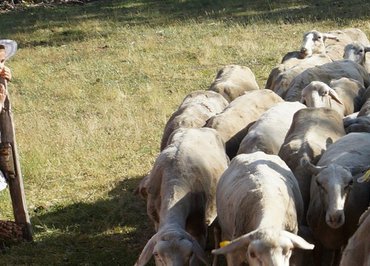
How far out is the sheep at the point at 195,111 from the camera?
31.2 feet

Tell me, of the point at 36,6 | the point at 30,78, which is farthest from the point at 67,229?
the point at 36,6

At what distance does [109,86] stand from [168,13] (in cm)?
1026

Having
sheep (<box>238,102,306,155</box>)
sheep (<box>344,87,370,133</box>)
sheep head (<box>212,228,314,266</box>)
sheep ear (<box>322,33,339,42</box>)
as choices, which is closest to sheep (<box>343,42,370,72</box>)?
sheep ear (<box>322,33,339,42</box>)

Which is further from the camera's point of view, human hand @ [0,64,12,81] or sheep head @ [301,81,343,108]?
sheep head @ [301,81,343,108]

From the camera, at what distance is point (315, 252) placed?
24.0ft

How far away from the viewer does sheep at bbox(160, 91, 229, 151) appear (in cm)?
950

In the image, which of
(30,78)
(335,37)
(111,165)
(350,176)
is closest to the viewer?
(350,176)

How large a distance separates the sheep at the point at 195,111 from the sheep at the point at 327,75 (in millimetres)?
1069

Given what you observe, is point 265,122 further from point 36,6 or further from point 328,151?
point 36,6

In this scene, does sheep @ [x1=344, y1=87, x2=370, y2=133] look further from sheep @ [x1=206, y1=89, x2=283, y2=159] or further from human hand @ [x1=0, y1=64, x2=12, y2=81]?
human hand @ [x1=0, y1=64, x2=12, y2=81]

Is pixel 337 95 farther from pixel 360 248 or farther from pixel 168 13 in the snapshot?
pixel 168 13

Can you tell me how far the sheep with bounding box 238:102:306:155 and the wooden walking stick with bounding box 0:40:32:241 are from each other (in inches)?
100

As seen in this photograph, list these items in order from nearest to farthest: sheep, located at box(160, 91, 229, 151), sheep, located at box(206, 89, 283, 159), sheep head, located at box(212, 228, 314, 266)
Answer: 1. sheep head, located at box(212, 228, 314, 266)
2. sheep, located at box(206, 89, 283, 159)
3. sheep, located at box(160, 91, 229, 151)

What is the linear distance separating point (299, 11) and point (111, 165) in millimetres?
13846
